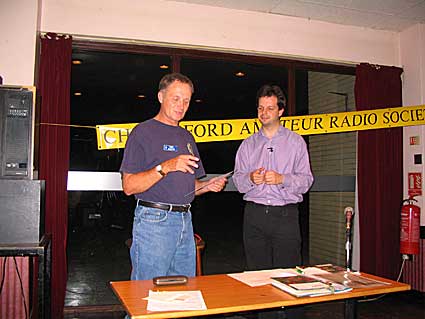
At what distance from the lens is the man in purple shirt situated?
2.46m

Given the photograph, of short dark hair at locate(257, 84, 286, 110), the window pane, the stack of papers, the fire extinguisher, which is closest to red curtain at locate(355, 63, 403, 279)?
the fire extinguisher

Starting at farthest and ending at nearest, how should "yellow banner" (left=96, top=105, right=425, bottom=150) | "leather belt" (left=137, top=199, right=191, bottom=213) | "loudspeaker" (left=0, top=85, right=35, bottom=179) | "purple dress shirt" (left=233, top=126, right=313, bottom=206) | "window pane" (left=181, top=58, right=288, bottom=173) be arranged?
"window pane" (left=181, top=58, right=288, bottom=173)
"yellow banner" (left=96, top=105, right=425, bottom=150)
"purple dress shirt" (left=233, top=126, right=313, bottom=206)
"loudspeaker" (left=0, top=85, right=35, bottom=179)
"leather belt" (left=137, top=199, right=191, bottom=213)

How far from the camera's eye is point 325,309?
3.75 meters

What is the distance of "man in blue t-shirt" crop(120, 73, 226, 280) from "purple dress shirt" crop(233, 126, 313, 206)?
0.54 m

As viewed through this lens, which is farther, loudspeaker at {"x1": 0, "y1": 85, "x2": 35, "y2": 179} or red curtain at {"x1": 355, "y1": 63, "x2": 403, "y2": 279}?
red curtain at {"x1": 355, "y1": 63, "x2": 403, "y2": 279}

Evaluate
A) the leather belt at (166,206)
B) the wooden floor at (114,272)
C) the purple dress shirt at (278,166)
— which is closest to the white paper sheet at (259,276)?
the wooden floor at (114,272)

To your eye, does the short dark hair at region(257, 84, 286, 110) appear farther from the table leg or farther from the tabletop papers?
the tabletop papers

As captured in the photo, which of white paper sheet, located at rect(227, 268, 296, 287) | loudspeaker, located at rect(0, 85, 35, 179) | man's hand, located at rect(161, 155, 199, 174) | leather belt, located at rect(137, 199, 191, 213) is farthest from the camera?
loudspeaker, located at rect(0, 85, 35, 179)

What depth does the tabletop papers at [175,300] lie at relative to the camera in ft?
4.44

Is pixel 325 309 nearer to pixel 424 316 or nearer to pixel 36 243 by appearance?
pixel 424 316

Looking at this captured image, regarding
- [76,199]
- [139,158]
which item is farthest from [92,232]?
[139,158]

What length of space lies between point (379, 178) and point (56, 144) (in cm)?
329

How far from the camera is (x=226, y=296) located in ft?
4.95

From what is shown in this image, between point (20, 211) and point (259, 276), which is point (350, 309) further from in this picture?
point (20, 211)
